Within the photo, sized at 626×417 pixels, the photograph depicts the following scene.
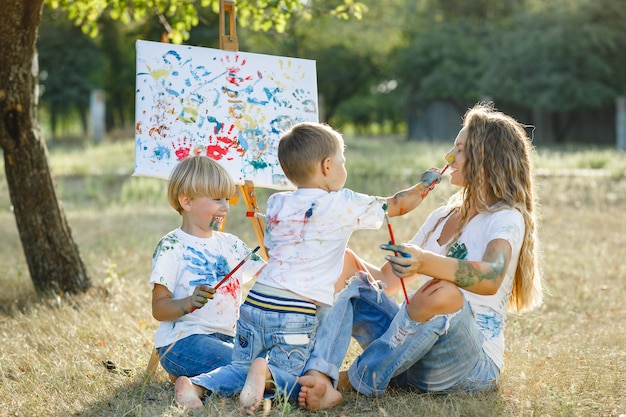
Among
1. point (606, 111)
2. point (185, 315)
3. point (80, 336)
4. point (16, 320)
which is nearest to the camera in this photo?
point (185, 315)

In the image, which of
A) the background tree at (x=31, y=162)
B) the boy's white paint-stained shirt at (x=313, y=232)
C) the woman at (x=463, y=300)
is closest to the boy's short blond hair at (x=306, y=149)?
the boy's white paint-stained shirt at (x=313, y=232)

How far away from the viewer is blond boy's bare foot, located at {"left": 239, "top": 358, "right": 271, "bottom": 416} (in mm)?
2660

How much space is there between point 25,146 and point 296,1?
78.8 inches

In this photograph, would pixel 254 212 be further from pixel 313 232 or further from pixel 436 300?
pixel 436 300

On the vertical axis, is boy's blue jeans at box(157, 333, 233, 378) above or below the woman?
below

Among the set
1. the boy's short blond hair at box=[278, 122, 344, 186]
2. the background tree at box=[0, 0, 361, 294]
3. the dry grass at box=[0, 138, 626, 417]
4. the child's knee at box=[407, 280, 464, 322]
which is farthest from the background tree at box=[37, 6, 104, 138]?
the child's knee at box=[407, 280, 464, 322]

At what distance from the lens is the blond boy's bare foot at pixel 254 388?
8.73ft

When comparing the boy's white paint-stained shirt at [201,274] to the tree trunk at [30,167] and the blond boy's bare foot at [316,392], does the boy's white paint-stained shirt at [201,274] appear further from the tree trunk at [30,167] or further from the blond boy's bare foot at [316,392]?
the tree trunk at [30,167]

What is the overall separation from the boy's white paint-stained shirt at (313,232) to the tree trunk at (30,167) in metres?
2.55

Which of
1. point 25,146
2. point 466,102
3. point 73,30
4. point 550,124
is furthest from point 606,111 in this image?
point 25,146

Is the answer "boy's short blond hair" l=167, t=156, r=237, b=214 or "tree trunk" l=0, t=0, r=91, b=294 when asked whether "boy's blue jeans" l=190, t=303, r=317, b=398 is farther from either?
"tree trunk" l=0, t=0, r=91, b=294

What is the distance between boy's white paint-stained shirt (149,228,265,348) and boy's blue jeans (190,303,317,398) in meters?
0.33

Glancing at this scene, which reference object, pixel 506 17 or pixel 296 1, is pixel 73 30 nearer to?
pixel 506 17

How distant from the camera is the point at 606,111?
74.4 ft
